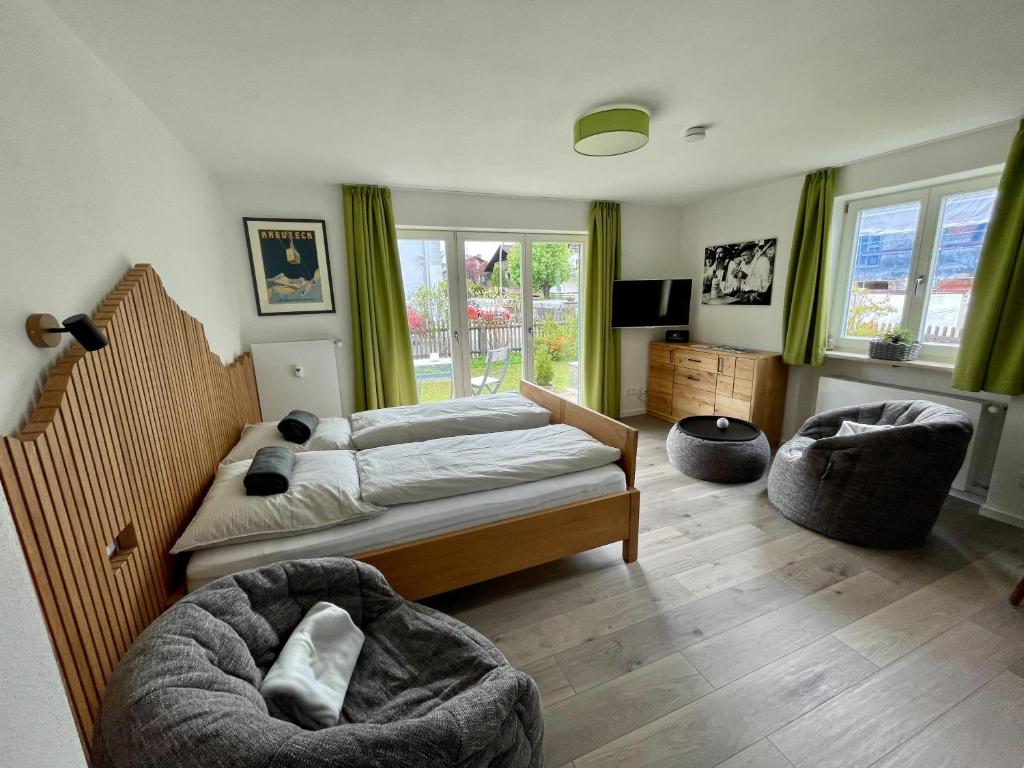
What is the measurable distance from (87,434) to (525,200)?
11.8ft

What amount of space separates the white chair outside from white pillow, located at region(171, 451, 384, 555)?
2324 millimetres

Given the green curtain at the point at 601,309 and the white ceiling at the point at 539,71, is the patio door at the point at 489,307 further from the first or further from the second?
the white ceiling at the point at 539,71

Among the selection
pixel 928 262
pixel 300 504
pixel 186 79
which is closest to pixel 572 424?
pixel 300 504

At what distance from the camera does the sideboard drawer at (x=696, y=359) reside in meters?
3.92

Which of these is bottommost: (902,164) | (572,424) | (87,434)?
(572,424)

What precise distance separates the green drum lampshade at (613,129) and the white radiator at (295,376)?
8.07ft

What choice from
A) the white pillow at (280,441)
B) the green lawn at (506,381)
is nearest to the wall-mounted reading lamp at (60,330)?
the white pillow at (280,441)

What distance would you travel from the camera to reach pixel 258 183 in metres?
3.16

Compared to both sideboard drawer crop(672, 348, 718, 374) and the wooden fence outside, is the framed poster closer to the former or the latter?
the wooden fence outside

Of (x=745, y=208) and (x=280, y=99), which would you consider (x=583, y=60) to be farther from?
(x=745, y=208)

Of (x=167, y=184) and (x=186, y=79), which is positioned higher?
(x=186, y=79)

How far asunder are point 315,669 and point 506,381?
336 centimetres

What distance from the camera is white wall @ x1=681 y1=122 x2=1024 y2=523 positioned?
2.43 meters

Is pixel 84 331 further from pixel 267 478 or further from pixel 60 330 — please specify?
pixel 267 478
